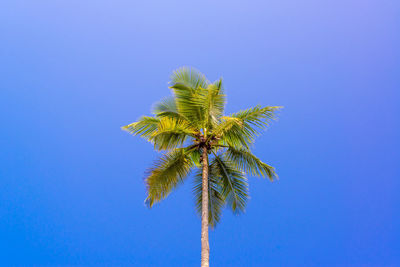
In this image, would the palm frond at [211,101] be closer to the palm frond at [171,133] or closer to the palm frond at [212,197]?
the palm frond at [171,133]

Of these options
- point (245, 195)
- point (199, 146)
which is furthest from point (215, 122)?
point (245, 195)

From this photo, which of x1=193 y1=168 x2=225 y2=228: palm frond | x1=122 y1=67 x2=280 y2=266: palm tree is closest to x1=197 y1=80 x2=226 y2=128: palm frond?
x1=122 y1=67 x2=280 y2=266: palm tree

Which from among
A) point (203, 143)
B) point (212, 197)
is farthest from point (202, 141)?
point (212, 197)

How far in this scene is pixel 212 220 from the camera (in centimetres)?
1538

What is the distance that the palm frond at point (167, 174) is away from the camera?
14.0m

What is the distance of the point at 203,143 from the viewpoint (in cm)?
1418

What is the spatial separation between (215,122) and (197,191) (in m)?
3.74

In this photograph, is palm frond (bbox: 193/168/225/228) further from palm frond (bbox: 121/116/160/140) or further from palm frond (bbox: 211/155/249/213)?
palm frond (bbox: 121/116/160/140)

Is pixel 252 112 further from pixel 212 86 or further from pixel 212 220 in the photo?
pixel 212 220

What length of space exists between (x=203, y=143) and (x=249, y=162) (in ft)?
7.34

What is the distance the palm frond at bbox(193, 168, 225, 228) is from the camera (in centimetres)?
1542

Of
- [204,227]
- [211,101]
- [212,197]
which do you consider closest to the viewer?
[204,227]

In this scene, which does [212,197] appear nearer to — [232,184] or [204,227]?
[232,184]

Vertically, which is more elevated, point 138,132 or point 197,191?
point 138,132
